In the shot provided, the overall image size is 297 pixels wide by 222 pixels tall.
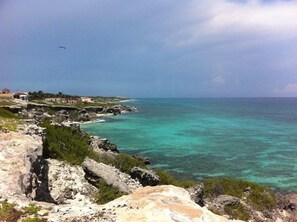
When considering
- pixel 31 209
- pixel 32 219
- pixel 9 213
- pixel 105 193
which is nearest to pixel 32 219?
pixel 32 219

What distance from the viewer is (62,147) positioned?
26359 mm

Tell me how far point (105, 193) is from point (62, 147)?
756cm

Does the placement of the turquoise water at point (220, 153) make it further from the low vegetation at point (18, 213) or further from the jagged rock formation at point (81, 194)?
the low vegetation at point (18, 213)

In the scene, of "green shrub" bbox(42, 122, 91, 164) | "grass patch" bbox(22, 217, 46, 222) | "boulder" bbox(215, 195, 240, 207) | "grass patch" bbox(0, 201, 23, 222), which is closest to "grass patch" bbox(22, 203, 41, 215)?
"grass patch" bbox(0, 201, 23, 222)

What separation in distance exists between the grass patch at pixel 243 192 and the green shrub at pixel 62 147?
10997 mm

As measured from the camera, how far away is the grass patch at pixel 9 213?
36.2ft

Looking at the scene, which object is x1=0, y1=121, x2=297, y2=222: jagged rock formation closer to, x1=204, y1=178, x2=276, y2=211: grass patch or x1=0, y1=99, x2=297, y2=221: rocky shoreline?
x1=0, y1=99, x2=297, y2=221: rocky shoreline

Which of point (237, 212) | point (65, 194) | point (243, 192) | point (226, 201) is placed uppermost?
point (65, 194)

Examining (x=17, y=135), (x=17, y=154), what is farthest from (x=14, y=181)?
(x=17, y=135)

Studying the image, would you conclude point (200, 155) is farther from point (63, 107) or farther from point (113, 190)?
point (63, 107)

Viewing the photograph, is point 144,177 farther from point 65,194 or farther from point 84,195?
point 65,194

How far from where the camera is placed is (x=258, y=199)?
29453mm

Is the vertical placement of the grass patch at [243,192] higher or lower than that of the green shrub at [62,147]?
lower

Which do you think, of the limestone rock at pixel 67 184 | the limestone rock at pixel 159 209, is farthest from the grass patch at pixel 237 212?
the limestone rock at pixel 159 209
